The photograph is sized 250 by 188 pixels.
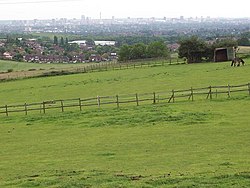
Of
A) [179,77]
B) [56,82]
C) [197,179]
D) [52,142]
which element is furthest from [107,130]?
[56,82]

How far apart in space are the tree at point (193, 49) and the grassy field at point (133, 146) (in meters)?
37.3

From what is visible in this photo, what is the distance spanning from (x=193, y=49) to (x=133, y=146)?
51552 mm

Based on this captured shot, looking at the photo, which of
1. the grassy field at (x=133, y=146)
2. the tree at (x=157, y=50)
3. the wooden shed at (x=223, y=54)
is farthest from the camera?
the tree at (x=157, y=50)

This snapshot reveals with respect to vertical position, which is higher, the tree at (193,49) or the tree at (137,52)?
the tree at (193,49)

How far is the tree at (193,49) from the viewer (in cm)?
6994

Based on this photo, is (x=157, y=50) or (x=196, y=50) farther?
(x=157, y=50)

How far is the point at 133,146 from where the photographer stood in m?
20.5

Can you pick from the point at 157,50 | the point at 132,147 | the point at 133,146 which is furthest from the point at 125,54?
the point at 132,147

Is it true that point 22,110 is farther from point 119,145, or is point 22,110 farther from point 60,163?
point 60,163

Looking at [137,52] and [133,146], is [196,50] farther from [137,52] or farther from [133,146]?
[133,146]

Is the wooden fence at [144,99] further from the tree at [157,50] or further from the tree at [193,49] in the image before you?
the tree at [157,50]

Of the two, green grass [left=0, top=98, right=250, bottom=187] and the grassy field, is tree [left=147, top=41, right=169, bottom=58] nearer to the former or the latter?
the grassy field

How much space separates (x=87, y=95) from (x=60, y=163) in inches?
988

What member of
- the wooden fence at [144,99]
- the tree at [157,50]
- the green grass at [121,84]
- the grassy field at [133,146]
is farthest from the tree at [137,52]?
the grassy field at [133,146]
